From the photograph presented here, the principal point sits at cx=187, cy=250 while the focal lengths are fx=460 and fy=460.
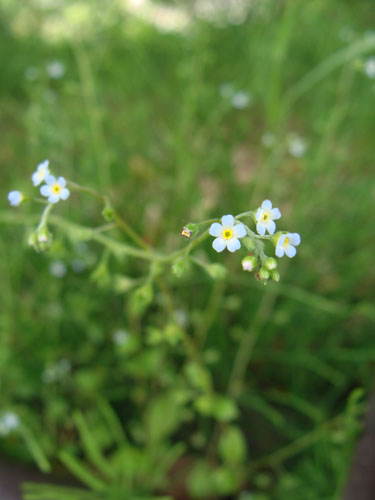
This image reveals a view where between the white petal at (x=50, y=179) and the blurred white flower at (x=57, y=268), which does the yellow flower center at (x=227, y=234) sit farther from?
the blurred white flower at (x=57, y=268)

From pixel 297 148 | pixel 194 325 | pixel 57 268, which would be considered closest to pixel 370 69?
pixel 297 148

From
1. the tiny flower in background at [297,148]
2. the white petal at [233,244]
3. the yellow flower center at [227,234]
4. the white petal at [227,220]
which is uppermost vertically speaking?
the tiny flower in background at [297,148]

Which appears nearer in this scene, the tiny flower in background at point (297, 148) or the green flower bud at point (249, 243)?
the green flower bud at point (249, 243)

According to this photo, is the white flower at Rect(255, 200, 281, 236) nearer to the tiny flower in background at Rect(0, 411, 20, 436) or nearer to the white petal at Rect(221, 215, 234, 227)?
the white petal at Rect(221, 215, 234, 227)

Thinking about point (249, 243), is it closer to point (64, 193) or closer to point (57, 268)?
point (64, 193)

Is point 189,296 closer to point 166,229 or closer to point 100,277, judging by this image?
point 166,229

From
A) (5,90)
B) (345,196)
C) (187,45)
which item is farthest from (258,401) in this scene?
(5,90)

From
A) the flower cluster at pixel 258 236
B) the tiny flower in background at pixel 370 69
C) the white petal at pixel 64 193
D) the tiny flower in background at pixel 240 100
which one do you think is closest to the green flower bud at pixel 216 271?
the flower cluster at pixel 258 236
